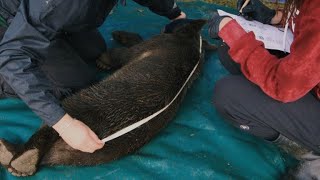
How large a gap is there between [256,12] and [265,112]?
3.11 feet

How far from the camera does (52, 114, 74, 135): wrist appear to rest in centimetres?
222

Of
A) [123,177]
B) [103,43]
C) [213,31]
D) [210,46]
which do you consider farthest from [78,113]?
[210,46]

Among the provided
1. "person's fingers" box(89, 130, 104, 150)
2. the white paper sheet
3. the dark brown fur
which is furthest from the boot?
"person's fingers" box(89, 130, 104, 150)

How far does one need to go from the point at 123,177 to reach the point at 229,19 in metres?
1.16

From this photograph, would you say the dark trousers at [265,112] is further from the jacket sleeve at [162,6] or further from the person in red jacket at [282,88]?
the jacket sleeve at [162,6]

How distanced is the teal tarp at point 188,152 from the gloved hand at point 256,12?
74 cm

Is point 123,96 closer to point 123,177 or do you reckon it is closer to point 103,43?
point 123,177

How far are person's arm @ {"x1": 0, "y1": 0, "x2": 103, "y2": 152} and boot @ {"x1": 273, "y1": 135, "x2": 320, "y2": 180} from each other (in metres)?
1.25

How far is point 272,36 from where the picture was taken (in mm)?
2752

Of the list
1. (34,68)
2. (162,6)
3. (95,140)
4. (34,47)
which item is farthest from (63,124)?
(162,6)

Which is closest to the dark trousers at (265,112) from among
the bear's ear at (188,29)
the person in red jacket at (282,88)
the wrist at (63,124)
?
the person in red jacket at (282,88)

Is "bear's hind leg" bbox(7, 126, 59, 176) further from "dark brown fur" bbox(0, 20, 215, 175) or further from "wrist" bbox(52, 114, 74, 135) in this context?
"wrist" bbox(52, 114, 74, 135)

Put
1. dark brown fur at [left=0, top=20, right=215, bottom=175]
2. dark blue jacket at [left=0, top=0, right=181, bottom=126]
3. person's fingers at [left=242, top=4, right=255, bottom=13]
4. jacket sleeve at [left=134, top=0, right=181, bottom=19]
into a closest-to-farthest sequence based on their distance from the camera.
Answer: dark blue jacket at [left=0, top=0, right=181, bottom=126] → dark brown fur at [left=0, top=20, right=215, bottom=175] → person's fingers at [left=242, top=4, right=255, bottom=13] → jacket sleeve at [left=134, top=0, right=181, bottom=19]

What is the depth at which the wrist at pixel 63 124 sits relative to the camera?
2.22 metres
